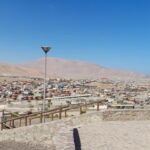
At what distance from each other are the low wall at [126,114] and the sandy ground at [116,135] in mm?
464

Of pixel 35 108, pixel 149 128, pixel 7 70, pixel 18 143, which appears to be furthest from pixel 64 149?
pixel 7 70

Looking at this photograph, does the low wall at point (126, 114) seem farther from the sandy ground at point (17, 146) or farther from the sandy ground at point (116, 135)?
the sandy ground at point (17, 146)

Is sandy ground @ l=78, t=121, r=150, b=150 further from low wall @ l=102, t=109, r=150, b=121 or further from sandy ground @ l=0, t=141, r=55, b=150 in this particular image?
sandy ground @ l=0, t=141, r=55, b=150

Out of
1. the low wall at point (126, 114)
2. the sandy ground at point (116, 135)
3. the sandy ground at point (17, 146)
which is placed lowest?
the sandy ground at point (17, 146)

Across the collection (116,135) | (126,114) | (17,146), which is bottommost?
(17,146)

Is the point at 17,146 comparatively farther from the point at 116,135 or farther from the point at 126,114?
the point at 126,114

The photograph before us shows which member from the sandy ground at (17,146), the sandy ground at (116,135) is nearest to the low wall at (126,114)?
the sandy ground at (116,135)

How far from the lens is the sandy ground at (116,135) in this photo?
14.1m

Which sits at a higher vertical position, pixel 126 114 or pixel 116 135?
pixel 126 114

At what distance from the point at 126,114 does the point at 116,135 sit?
174 inches

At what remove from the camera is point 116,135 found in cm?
1616

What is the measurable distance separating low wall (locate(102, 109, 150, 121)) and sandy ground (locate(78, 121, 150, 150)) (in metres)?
0.46

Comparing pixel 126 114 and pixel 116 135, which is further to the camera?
pixel 126 114

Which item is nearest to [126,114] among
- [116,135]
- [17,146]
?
[116,135]
